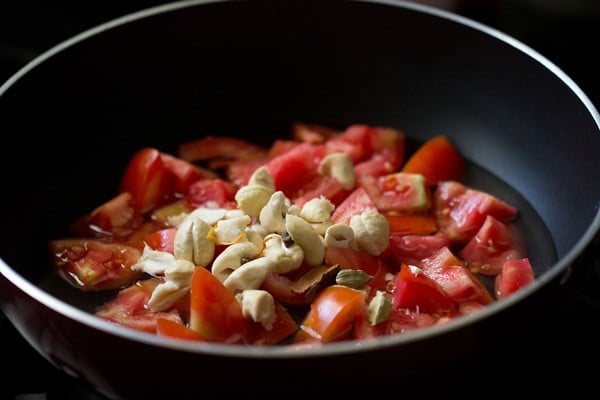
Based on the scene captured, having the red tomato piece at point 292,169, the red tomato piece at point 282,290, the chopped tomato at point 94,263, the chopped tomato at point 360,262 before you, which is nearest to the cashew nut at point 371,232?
the chopped tomato at point 360,262

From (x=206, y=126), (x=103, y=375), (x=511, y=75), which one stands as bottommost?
(x=103, y=375)

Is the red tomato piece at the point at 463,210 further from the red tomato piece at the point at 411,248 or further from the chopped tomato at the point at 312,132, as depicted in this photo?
the chopped tomato at the point at 312,132

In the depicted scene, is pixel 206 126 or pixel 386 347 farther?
pixel 206 126

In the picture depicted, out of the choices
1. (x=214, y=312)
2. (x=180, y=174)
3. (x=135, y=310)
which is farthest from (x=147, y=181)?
(x=214, y=312)

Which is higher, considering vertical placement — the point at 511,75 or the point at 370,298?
the point at 511,75

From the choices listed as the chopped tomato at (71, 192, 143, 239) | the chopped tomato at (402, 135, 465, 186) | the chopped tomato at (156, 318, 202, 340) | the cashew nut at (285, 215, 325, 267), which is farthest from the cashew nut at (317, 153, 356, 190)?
the chopped tomato at (156, 318, 202, 340)

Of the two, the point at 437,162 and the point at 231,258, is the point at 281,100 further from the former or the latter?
the point at 231,258

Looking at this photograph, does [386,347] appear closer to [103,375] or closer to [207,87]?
[103,375]

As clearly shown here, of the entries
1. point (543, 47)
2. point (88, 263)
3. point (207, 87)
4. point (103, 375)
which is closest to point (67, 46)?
point (207, 87)

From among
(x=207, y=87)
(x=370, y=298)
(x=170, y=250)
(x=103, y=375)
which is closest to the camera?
(x=103, y=375)
